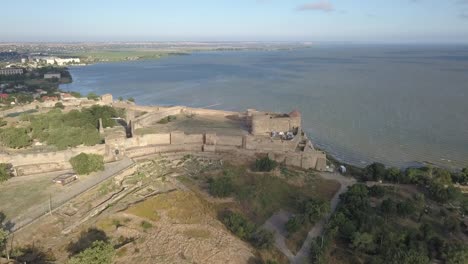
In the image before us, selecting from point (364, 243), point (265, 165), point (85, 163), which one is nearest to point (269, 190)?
point (265, 165)

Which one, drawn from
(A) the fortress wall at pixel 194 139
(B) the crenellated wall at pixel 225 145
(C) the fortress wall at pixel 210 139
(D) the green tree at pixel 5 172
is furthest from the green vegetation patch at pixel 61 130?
(C) the fortress wall at pixel 210 139

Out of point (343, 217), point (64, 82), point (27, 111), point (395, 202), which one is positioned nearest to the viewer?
point (343, 217)

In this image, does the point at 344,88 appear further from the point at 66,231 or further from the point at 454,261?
the point at 66,231

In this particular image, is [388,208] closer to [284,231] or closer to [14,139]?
[284,231]

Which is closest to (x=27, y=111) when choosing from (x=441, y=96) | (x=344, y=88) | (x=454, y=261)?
(x=454, y=261)

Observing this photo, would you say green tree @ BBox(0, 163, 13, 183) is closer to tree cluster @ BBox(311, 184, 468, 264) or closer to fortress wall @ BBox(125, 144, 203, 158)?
fortress wall @ BBox(125, 144, 203, 158)

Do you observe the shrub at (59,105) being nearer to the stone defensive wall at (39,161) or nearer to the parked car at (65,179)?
the stone defensive wall at (39,161)
